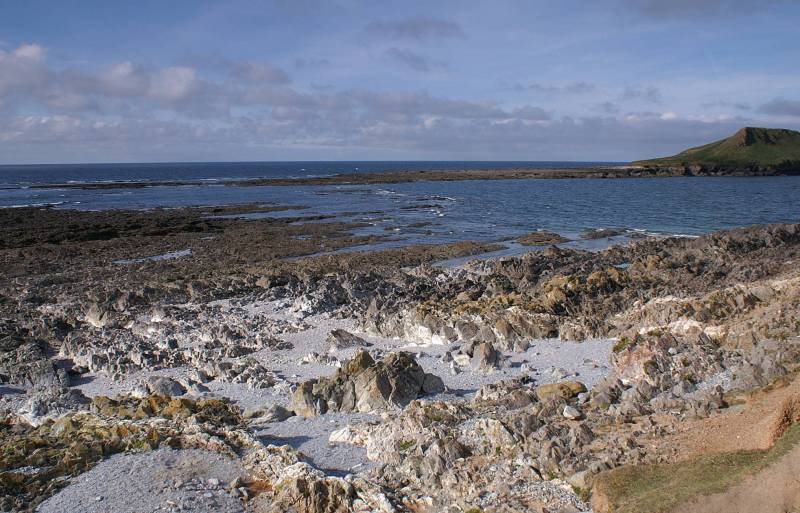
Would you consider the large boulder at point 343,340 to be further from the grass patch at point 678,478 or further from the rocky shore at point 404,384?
the grass patch at point 678,478

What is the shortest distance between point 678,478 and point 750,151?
182 m

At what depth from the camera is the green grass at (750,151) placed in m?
154

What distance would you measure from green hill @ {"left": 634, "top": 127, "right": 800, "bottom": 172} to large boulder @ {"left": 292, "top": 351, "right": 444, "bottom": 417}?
155m

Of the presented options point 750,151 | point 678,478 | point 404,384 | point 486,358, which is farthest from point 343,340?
point 750,151

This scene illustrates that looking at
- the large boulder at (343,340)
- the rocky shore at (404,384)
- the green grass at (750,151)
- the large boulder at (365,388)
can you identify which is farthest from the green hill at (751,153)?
the large boulder at (365,388)

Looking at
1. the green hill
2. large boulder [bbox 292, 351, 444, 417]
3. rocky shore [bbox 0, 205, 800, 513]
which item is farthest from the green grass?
large boulder [bbox 292, 351, 444, 417]

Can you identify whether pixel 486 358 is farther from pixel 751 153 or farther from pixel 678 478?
pixel 751 153

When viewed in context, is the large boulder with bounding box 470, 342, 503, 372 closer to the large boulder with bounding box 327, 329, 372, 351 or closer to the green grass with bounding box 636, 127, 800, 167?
the large boulder with bounding box 327, 329, 372, 351

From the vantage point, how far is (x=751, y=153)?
162500 mm

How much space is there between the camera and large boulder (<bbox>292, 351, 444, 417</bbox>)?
54.2 feet

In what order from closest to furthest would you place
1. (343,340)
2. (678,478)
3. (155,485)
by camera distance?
(678,478) → (155,485) → (343,340)

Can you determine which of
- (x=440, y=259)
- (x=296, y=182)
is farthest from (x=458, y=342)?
(x=296, y=182)

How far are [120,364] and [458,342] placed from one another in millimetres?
12022

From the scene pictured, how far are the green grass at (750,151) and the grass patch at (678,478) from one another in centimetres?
16190
